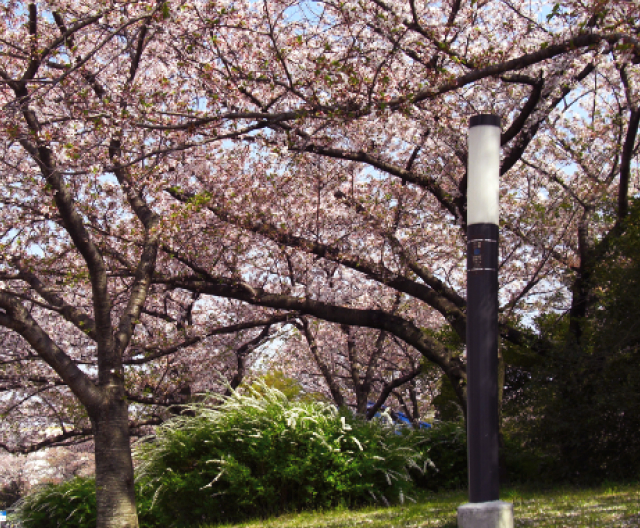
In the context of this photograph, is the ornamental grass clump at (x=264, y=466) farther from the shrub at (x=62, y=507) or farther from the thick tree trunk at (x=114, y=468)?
the shrub at (x=62, y=507)

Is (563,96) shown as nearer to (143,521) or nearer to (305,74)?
(305,74)

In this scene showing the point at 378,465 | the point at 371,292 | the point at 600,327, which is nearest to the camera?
the point at 378,465

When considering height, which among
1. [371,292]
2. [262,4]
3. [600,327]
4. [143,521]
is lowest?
[143,521]

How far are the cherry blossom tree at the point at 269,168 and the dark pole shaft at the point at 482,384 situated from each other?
3.52 metres

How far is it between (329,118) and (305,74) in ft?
4.53

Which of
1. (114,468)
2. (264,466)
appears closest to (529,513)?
(264,466)

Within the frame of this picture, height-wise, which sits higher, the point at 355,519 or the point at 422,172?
the point at 422,172

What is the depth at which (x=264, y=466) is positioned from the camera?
863cm

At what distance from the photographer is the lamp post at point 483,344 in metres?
4.38

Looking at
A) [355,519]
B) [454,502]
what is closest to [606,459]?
[454,502]

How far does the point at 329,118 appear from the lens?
26.5 feet

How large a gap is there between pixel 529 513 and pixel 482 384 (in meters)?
2.63

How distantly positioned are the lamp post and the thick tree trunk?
515 centimetres

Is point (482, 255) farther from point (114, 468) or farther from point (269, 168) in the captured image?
point (269, 168)
